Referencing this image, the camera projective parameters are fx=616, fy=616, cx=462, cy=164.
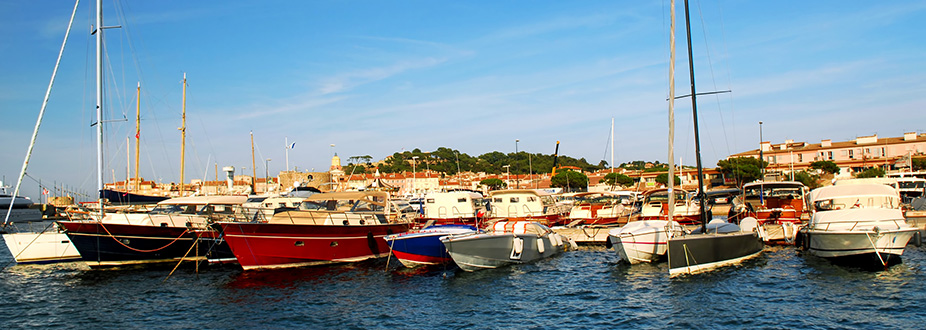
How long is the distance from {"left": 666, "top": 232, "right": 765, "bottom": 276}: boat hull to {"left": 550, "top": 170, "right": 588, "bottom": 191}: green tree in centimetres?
7189

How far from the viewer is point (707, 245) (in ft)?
62.6

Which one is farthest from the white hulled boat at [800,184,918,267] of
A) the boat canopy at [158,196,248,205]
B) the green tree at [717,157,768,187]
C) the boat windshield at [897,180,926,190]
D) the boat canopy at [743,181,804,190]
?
the green tree at [717,157,768,187]

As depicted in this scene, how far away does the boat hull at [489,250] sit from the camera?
20.2 metres

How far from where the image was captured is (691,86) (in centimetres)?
2223

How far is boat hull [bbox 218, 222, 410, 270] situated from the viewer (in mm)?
21453

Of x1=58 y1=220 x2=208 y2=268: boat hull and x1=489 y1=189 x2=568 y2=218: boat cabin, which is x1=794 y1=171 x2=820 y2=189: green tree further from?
x1=58 y1=220 x2=208 y2=268: boat hull

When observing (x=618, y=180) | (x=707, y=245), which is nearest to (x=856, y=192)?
(x=707, y=245)

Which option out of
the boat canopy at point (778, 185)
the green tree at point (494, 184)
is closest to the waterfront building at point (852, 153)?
the green tree at point (494, 184)

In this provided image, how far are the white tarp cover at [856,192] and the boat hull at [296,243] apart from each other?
1785cm

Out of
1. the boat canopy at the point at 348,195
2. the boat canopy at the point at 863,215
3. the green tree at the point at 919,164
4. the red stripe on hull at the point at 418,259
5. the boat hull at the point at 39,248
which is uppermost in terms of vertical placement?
the green tree at the point at 919,164

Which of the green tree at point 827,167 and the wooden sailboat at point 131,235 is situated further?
the green tree at point 827,167

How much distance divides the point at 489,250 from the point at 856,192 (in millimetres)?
14663

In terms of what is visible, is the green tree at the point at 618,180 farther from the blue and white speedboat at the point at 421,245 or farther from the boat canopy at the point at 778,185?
the blue and white speedboat at the point at 421,245

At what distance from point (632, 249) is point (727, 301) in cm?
508
